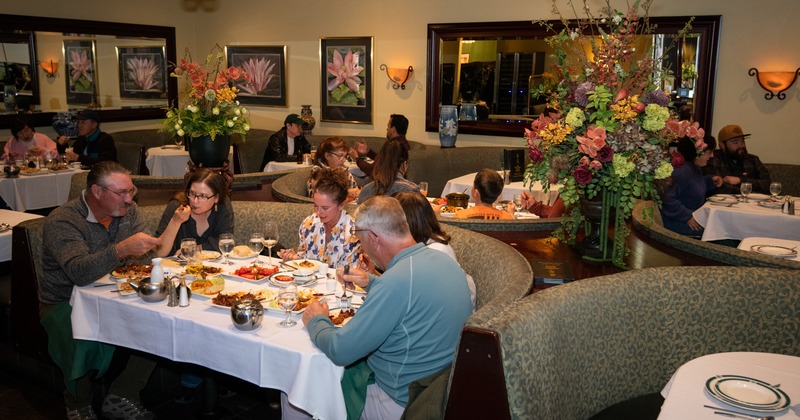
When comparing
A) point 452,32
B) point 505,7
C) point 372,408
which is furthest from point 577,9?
Result: point 372,408

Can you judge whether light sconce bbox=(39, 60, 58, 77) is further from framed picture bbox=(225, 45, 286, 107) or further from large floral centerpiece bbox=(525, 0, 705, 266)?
large floral centerpiece bbox=(525, 0, 705, 266)

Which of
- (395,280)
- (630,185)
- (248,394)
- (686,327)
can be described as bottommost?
(248,394)

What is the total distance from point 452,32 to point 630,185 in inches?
250

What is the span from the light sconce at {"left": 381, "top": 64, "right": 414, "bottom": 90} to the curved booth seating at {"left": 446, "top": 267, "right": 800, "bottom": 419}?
6.96m

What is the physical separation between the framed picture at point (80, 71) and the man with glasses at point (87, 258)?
722 centimetres

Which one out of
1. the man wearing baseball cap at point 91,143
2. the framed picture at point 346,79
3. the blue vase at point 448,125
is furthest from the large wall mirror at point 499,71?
the man wearing baseball cap at point 91,143

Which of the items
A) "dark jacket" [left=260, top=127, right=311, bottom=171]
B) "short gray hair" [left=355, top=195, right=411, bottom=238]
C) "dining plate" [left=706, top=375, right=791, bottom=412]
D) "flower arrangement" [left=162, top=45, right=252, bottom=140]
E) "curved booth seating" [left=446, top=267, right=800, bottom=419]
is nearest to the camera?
"dining plate" [left=706, top=375, right=791, bottom=412]

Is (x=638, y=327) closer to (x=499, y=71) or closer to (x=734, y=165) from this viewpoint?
(x=734, y=165)

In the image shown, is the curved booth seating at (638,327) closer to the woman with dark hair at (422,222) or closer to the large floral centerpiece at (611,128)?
the large floral centerpiece at (611,128)

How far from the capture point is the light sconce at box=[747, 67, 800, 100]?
7617 millimetres

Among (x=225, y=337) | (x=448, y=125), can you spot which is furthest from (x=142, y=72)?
(x=225, y=337)

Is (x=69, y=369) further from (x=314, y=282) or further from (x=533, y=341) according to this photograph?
(x=533, y=341)

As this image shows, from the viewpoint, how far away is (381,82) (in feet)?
33.3

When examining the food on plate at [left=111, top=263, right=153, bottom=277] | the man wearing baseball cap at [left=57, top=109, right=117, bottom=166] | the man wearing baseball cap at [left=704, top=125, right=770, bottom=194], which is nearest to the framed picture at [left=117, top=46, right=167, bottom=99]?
the man wearing baseball cap at [left=57, top=109, right=117, bottom=166]
